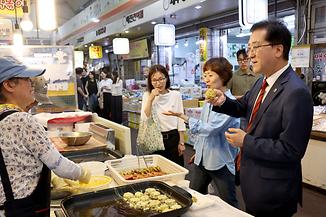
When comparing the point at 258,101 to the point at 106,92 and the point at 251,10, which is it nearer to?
the point at 251,10

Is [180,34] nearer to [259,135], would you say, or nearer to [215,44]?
[215,44]

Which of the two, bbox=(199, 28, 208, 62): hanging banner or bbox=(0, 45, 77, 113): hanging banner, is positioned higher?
bbox=(199, 28, 208, 62): hanging banner

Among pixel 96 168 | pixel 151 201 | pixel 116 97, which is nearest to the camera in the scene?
pixel 151 201

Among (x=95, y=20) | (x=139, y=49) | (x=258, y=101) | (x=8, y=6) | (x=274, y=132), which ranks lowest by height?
(x=274, y=132)

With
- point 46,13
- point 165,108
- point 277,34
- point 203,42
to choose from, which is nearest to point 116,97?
point 203,42

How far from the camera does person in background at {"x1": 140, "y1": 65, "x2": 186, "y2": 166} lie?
3.28m

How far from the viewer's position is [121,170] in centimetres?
215

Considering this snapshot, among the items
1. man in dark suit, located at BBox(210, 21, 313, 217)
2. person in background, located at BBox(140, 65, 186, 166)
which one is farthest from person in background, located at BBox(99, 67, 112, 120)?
man in dark suit, located at BBox(210, 21, 313, 217)

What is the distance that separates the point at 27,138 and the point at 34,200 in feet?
0.98

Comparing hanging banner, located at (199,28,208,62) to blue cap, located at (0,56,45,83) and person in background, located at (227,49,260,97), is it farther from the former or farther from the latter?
blue cap, located at (0,56,45,83)

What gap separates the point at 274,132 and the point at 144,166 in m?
0.97

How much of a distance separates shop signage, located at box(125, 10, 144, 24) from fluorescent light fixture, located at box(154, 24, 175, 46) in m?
1.68

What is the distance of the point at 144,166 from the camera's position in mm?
2232

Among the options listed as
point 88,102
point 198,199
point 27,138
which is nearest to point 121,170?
point 198,199
